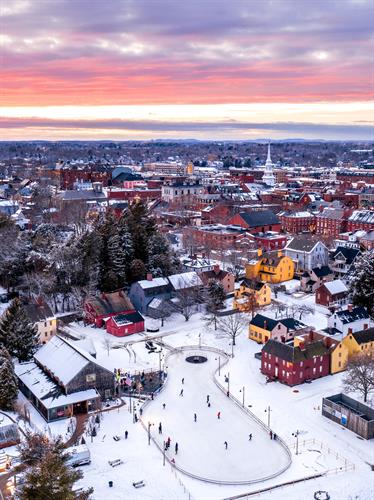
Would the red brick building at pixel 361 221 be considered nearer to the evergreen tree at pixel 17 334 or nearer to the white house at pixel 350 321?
the white house at pixel 350 321

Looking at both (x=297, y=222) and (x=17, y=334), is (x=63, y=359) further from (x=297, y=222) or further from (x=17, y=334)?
(x=297, y=222)

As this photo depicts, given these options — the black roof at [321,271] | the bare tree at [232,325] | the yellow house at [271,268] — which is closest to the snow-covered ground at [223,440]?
the bare tree at [232,325]

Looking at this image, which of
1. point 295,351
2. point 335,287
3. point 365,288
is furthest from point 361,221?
point 295,351

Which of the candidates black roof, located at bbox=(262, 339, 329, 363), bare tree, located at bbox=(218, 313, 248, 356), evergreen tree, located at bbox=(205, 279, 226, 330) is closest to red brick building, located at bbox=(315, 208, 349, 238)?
evergreen tree, located at bbox=(205, 279, 226, 330)

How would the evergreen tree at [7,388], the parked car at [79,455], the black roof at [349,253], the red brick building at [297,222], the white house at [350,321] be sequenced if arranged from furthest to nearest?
the red brick building at [297,222]
the black roof at [349,253]
the white house at [350,321]
the evergreen tree at [7,388]
the parked car at [79,455]

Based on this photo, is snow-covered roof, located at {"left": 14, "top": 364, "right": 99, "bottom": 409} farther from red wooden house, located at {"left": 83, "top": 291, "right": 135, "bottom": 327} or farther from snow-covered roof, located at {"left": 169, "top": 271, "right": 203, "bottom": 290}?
snow-covered roof, located at {"left": 169, "top": 271, "right": 203, "bottom": 290}

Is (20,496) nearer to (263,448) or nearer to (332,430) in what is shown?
(263,448)
